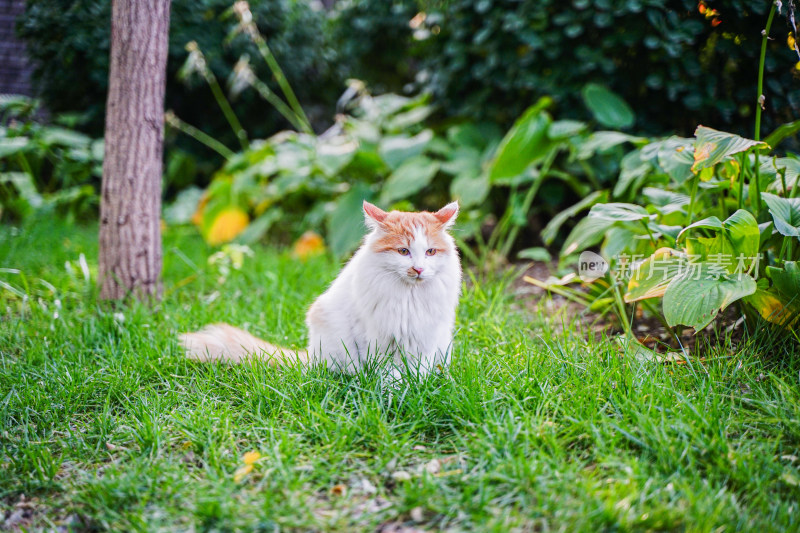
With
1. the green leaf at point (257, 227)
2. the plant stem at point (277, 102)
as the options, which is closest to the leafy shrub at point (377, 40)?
the plant stem at point (277, 102)

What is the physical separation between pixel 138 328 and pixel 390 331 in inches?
52.7

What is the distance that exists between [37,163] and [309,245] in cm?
266

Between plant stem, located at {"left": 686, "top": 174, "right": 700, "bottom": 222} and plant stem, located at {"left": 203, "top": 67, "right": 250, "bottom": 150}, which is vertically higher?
plant stem, located at {"left": 203, "top": 67, "right": 250, "bottom": 150}

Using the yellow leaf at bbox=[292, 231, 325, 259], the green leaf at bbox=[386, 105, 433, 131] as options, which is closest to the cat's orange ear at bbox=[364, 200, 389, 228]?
the yellow leaf at bbox=[292, 231, 325, 259]

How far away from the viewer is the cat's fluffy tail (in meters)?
2.25

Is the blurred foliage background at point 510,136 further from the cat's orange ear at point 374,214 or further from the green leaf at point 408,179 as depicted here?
the cat's orange ear at point 374,214

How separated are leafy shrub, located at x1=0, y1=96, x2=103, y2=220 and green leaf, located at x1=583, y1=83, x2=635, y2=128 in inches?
154

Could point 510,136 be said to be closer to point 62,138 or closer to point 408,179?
point 408,179

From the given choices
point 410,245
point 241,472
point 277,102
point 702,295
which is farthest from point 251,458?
point 277,102

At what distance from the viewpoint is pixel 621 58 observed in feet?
12.2

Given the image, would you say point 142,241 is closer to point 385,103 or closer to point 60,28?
point 60,28

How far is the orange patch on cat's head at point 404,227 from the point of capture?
2.04 metres

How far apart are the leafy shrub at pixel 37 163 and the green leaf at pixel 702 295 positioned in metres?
4.47

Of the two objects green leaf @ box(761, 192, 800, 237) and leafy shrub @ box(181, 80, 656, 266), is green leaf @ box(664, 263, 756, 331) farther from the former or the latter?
leafy shrub @ box(181, 80, 656, 266)
